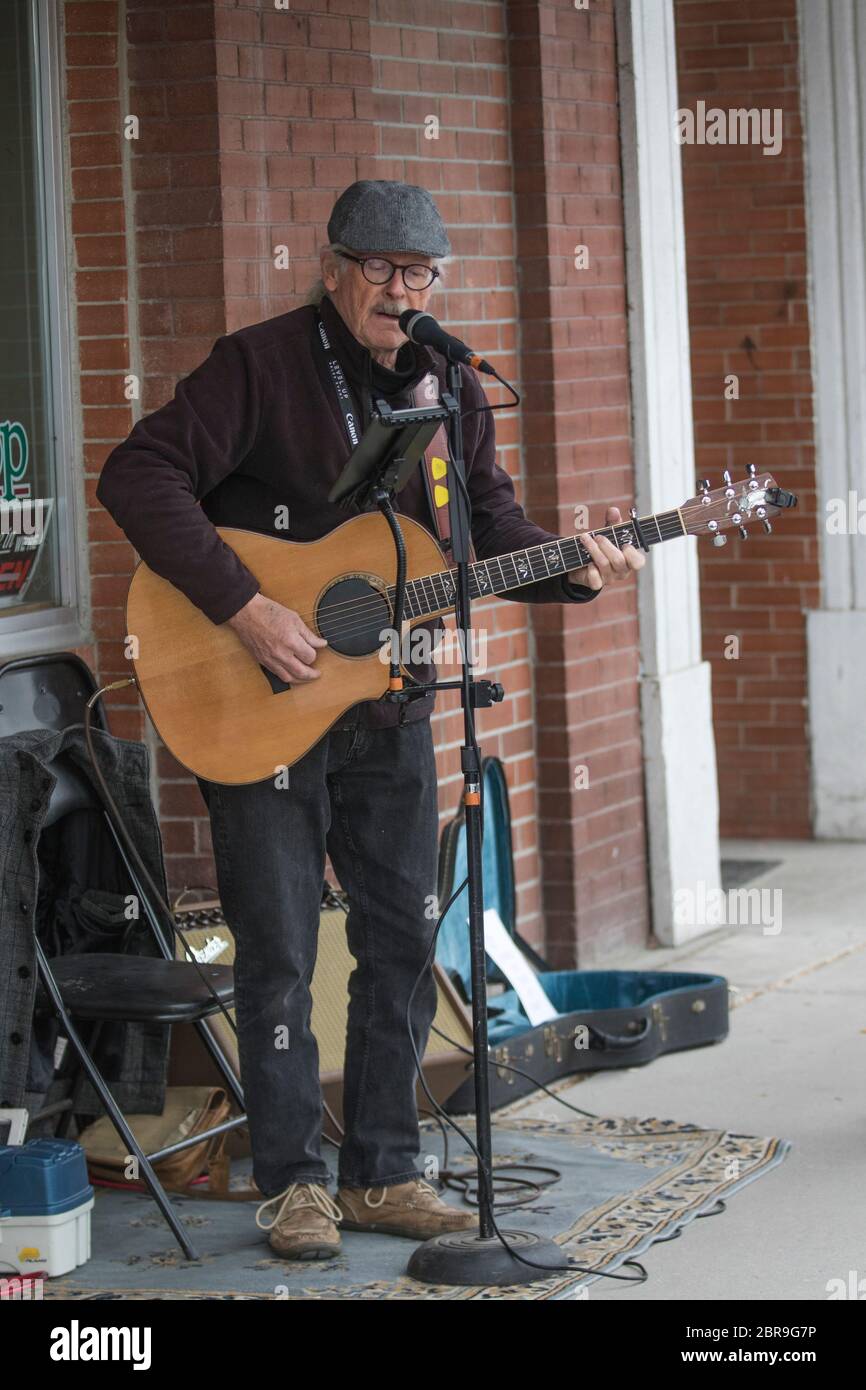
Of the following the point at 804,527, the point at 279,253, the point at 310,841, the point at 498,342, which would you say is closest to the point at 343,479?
the point at 310,841

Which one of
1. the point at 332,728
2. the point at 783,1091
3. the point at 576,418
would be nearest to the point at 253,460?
the point at 332,728

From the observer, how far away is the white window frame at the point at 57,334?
16.9 ft

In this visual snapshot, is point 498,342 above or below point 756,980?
above

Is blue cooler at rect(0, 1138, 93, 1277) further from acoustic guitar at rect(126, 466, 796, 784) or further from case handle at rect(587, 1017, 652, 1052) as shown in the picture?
case handle at rect(587, 1017, 652, 1052)

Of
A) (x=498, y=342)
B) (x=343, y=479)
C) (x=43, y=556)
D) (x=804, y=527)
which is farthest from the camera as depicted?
(x=804, y=527)

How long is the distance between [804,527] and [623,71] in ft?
7.18

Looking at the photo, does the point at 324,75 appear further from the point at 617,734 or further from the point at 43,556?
the point at 617,734

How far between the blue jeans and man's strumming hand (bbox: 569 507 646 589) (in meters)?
0.50

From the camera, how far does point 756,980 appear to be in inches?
245

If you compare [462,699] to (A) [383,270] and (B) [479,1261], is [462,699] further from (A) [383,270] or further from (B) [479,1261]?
(B) [479,1261]

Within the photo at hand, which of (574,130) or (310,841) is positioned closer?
(310,841)

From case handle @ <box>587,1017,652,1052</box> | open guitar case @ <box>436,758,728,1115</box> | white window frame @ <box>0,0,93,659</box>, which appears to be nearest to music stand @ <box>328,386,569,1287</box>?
open guitar case @ <box>436,758,728,1115</box>

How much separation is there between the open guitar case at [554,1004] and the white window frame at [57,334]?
113cm

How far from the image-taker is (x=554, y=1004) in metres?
5.77
